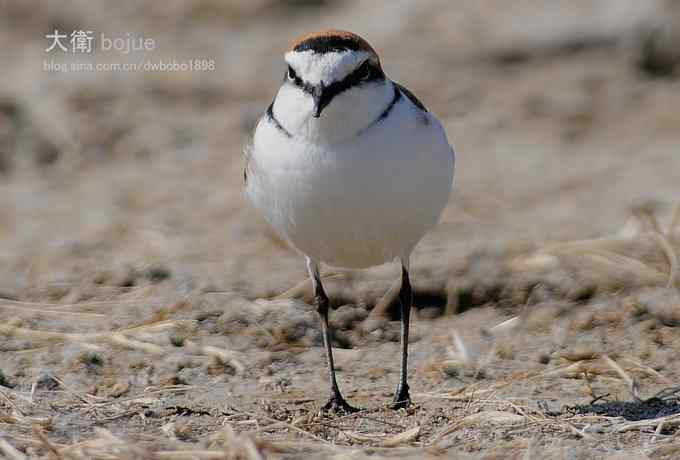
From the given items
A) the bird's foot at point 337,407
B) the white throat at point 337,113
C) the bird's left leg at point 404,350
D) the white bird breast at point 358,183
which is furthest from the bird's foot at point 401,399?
the white throat at point 337,113

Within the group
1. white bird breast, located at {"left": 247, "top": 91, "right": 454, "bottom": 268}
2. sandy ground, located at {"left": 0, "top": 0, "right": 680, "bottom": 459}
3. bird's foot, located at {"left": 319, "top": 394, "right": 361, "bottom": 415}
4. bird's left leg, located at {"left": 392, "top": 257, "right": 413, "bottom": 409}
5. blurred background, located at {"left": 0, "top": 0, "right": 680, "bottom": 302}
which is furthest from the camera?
blurred background, located at {"left": 0, "top": 0, "right": 680, "bottom": 302}

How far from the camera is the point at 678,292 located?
234 inches

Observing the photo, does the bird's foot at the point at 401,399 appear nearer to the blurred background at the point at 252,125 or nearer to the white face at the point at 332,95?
the white face at the point at 332,95

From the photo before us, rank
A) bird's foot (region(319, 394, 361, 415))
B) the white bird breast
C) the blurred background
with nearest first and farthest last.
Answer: the white bird breast → bird's foot (region(319, 394, 361, 415)) → the blurred background

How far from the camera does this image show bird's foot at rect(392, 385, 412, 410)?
489 centimetres

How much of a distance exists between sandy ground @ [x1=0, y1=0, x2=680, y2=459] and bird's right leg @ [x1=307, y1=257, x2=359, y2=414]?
10 centimetres

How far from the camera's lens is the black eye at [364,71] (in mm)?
4258

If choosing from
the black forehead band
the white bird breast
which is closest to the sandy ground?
the white bird breast

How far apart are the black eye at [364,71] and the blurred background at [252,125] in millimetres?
2048

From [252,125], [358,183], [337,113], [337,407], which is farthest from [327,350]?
[252,125]

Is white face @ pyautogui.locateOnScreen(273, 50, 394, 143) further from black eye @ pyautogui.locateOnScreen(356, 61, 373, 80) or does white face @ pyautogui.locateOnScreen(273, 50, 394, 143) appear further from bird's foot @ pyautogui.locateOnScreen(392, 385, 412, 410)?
bird's foot @ pyautogui.locateOnScreen(392, 385, 412, 410)

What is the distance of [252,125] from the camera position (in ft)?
28.9

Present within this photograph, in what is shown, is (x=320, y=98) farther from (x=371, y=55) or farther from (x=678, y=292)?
(x=678, y=292)

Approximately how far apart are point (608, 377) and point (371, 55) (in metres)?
1.86
